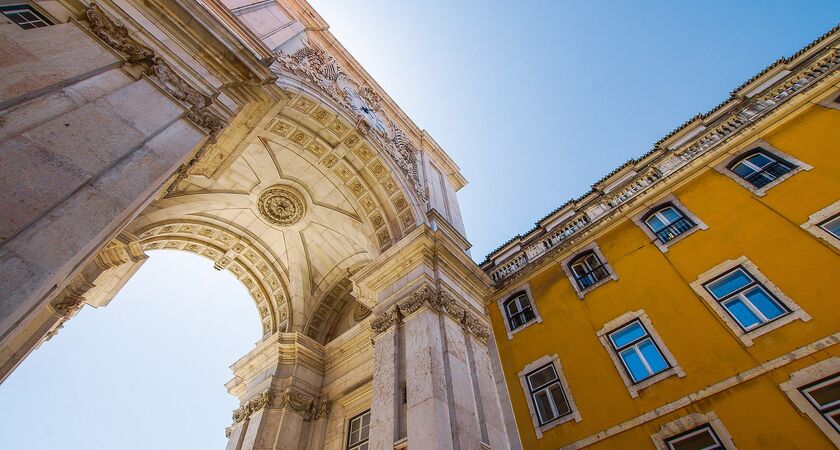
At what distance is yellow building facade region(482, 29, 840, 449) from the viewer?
7.66 meters

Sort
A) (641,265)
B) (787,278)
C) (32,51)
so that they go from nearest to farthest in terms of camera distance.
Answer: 1. (32,51)
2. (787,278)
3. (641,265)

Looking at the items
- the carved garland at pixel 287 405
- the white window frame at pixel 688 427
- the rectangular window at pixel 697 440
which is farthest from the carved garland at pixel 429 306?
the carved garland at pixel 287 405

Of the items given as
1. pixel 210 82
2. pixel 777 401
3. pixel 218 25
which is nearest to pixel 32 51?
pixel 210 82

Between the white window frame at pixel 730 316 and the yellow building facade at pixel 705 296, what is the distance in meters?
0.03

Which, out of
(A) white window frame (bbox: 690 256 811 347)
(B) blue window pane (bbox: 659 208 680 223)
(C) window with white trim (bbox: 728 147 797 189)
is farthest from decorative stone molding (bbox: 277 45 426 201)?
(C) window with white trim (bbox: 728 147 797 189)

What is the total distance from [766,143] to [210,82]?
14.0 m

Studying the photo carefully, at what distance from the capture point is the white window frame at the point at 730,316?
318 inches

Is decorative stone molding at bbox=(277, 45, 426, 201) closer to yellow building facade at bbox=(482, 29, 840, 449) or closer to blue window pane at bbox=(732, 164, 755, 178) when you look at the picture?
yellow building facade at bbox=(482, 29, 840, 449)

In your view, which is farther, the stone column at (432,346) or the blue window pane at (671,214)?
the blue window pane at (671,214)

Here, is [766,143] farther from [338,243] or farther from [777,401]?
[338,243]

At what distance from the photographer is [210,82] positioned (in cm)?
732

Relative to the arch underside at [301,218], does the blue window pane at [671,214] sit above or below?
below

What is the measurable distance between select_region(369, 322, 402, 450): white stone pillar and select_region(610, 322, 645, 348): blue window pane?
566 cm

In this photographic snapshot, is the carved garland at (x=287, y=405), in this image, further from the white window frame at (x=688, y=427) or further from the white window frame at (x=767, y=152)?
the white window frame at (x=767, y=152)
